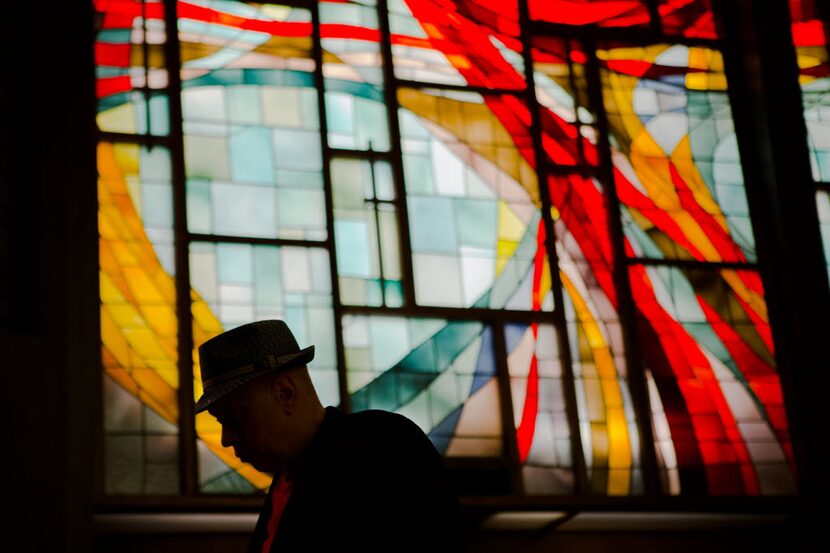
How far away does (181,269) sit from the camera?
5.91 meters

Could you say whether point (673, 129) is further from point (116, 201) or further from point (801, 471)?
point (116, 201)

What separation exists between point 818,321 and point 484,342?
1.64 m

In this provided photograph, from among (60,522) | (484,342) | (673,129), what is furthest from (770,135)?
(60,522)

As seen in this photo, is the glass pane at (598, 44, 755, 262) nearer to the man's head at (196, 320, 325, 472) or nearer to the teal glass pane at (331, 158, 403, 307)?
the teal glass pane at (331, 158, 403, 307)

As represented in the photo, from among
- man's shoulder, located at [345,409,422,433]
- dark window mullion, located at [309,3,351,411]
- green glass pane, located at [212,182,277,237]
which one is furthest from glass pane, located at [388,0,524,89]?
man's shoulder, located at [345,409,422,433]

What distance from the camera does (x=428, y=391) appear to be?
606 centimetres

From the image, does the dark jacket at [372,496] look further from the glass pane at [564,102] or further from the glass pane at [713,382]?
the glass pane at [564,102]

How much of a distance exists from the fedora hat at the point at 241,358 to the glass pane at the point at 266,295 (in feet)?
9.98

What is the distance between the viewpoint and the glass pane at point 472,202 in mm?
6340

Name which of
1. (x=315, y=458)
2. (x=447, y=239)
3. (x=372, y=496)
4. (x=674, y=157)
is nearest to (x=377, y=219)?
(x=447, y=239)

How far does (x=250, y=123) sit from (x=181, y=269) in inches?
31.9

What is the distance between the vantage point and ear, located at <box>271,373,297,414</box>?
9.05 feet

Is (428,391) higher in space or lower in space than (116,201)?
lower

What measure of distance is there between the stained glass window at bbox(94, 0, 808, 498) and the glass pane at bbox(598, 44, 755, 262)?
0.01 meters
